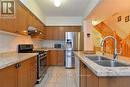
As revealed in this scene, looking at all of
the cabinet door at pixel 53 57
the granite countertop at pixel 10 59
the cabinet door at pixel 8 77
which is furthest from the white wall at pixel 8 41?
the cabinet door at pixel 53 57

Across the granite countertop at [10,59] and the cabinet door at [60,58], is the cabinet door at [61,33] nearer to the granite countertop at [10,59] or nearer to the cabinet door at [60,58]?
the cabinet door at [60,58]

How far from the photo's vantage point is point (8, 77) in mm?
2244

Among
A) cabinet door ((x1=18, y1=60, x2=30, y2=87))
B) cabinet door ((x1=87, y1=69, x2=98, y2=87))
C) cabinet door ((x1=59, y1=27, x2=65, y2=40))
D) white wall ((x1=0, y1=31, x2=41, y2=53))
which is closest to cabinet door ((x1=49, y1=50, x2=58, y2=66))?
cabinet door ((x1=59, y1=27, x2=65, y2=40))

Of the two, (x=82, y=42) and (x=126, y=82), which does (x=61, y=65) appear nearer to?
(x=82, y=42)

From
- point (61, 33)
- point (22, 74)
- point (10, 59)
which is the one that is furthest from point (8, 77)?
point (61, 33)

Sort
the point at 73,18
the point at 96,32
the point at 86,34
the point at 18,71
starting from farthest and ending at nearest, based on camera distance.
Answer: the point at 96,32 < the point at 73,18 < the point at 86,34 < the point at 18,71

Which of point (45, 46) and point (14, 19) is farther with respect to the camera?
point (45, 46)

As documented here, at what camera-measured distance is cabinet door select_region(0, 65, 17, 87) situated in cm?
201

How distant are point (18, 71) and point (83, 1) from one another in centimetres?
365

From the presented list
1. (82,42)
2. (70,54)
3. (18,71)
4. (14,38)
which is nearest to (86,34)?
Answer: (82,42)

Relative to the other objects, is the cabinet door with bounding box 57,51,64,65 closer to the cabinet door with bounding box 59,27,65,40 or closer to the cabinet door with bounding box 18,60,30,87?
the cabinet door with bounding box 59,27,65,40

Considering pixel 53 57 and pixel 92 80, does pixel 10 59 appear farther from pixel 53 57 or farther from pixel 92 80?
pixel 53 57

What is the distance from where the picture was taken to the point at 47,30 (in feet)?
29.2

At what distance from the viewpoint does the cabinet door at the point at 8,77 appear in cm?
201
